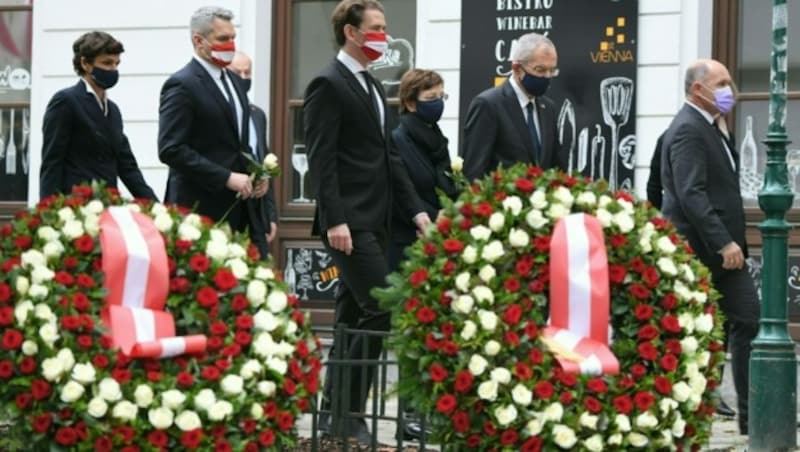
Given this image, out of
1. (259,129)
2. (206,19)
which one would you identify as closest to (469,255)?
(206,19)

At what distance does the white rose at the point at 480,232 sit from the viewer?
732cm

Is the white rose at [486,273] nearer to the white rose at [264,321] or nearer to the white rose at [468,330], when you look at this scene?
the white rose at [468,330]

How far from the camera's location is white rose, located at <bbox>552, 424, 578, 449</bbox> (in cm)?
707

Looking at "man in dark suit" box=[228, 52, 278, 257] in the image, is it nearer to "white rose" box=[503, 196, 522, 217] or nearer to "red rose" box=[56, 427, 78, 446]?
"white rose" box=[503, 196, 522, 217]

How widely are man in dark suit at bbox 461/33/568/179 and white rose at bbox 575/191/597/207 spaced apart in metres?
2.38

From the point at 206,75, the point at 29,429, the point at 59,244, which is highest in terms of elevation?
the point at 206,75

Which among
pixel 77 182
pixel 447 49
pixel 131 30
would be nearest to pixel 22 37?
pixel 131 30

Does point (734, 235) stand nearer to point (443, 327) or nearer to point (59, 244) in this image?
point (443, 327)

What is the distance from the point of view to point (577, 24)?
14.0 metres

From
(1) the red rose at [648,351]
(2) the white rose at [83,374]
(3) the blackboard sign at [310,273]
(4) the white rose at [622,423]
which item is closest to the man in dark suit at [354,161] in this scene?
(1) the red rose at [648,351]

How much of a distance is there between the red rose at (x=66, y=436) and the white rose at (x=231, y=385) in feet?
1.79

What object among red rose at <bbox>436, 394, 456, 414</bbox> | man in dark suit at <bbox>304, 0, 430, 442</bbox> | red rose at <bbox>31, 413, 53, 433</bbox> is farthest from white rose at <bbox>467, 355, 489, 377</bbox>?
man in dark suit at <bbox>304, 0, 430, 442</bbox>

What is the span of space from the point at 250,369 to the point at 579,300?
1311 mm

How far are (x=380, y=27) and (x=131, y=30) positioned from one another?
21.3 ft
